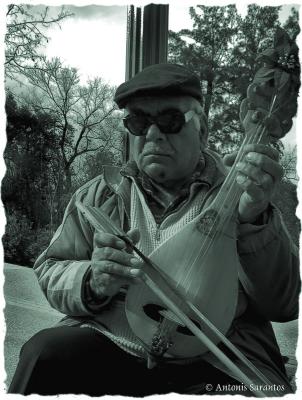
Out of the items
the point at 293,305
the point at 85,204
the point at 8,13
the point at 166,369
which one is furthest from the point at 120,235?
the point at 8,13

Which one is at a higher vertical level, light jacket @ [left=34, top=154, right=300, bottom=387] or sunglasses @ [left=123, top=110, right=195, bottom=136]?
sunglasses @ [left=123, top=110, right=195, bottom=136]

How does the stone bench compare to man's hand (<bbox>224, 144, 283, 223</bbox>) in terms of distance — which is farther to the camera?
the stone bench

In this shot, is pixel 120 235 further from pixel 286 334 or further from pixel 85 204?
pixel 286 334

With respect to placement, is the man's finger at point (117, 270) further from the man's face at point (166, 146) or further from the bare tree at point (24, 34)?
the bare tree at point (24, 34)

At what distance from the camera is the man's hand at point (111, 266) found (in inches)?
42.6

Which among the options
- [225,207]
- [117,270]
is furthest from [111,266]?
[225,207]

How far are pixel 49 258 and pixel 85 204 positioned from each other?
14 centimetres

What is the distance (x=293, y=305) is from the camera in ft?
3.87

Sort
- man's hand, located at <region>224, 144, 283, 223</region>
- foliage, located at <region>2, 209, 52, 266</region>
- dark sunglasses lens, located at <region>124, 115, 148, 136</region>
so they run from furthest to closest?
foliage, located at <region>2, 209, 52, 266</region> < dark sunglasses lens, located at <region>124, 115, 148, 136</region> < man's hand, located at <region>224, 144, 283, 223</region>

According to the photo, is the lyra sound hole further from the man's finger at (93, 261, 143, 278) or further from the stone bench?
the stone bench

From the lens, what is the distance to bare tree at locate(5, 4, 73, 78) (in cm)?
130

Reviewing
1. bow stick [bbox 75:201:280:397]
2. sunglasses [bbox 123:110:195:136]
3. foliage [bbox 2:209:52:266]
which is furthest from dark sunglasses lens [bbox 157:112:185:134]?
foliage [bbox 2:209:52:266]

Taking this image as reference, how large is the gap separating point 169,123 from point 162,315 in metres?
0.38

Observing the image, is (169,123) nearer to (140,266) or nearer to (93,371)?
(140,266)
